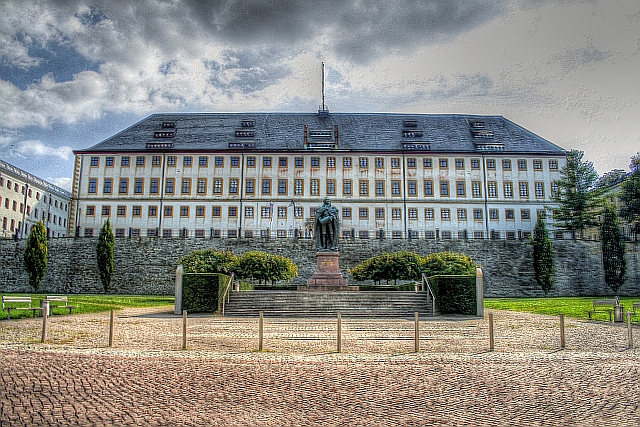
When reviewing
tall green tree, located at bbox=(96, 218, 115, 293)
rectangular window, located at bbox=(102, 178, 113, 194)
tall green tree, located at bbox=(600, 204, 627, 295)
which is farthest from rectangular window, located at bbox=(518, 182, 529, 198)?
rectangular window, located at bbox=(102, 178, 113, 194)

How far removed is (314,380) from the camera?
888 centimetres

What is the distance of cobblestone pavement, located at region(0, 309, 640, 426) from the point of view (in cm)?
692

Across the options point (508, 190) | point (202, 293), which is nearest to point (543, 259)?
point (508, 190)

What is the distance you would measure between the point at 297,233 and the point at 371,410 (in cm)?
4674

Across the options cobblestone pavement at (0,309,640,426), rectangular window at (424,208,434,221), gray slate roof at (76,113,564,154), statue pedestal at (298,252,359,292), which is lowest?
cobblestone pavement at (0,309,640,426)

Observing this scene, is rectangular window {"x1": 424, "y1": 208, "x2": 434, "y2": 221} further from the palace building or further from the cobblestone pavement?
the cobblestone pavement

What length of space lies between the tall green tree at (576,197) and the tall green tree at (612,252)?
6.60m

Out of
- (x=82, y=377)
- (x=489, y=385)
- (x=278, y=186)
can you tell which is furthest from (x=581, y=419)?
(x=278, y=186)

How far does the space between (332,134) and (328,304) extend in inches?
1484

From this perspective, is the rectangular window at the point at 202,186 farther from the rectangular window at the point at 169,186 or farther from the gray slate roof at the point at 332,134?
the gray slate roof at the point at 332,134

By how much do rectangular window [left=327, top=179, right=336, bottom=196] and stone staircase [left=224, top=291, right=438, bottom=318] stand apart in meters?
31.5

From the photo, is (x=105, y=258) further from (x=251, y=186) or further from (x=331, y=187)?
(x=331, y=187)

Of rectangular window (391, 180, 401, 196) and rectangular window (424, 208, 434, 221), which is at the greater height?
rectangular window (391, 180, 401, 196)

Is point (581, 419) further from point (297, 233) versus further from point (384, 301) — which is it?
point (297, 233)
